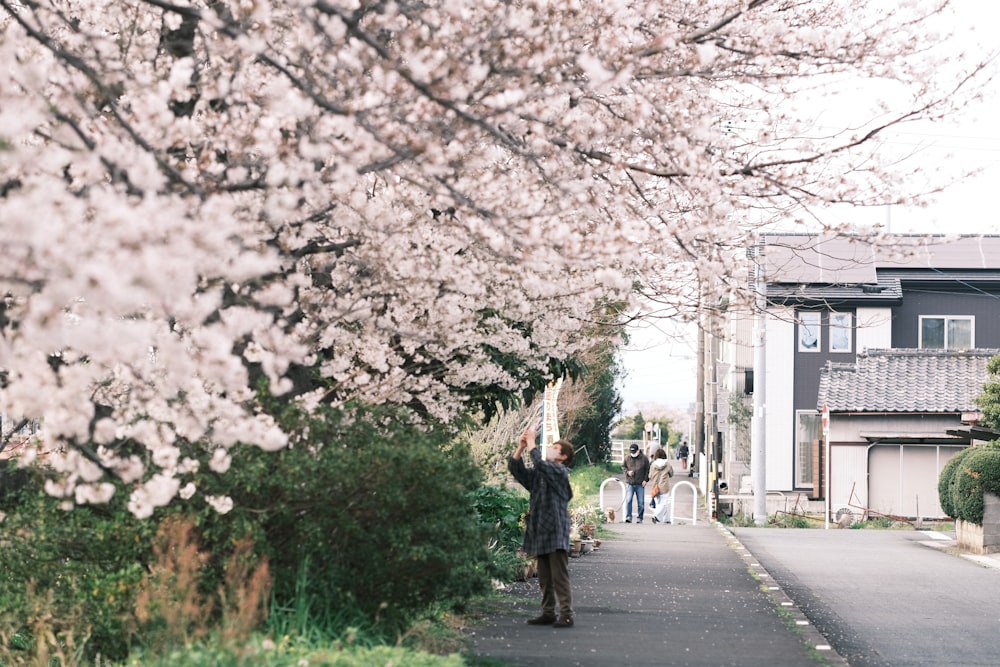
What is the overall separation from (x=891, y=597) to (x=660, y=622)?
193 inches

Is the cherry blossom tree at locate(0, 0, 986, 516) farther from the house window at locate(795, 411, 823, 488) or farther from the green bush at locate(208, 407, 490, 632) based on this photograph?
the house window at locate(795, 411, 823, 488)

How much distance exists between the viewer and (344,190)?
646cm

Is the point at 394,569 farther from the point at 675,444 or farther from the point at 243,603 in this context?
the point at 675,444

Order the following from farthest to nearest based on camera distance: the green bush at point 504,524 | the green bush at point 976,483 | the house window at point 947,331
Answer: the house window at point 947,331, the green bush at point 976,483, the green bush at point 504,524

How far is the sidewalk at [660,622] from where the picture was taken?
9.10 meters

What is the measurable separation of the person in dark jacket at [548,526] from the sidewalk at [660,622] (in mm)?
217

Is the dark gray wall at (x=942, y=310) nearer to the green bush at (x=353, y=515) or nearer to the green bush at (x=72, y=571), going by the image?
the green bush at (x=353, y=515)

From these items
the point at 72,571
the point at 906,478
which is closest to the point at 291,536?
the point at 72,571

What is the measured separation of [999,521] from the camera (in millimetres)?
22047

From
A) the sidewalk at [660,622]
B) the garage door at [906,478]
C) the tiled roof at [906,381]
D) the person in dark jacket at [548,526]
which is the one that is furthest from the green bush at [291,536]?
the tiled roof at [906,381]

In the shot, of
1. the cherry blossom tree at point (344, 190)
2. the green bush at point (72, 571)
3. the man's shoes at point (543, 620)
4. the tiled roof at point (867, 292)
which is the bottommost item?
the man's shoes at point (543, 620)

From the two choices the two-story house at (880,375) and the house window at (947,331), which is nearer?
the two-story house at (880,375)

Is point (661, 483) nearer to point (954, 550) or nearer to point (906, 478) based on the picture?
point (954, 550)

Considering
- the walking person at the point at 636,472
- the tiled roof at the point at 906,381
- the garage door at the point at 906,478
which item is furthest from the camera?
the tiled roof at the point at 906,381
